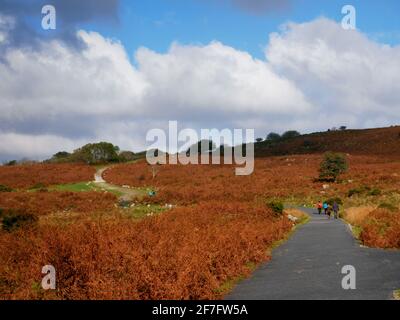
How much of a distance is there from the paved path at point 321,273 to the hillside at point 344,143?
66.8m

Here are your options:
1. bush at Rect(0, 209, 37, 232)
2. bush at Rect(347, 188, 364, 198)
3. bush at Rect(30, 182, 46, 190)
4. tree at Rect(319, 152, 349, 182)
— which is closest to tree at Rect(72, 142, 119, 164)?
bush at Rect(30, 182, 46, 190)

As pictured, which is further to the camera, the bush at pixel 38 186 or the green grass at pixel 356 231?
the bush at pixel 38 186

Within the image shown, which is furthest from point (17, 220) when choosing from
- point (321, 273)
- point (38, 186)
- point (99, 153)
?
point (99, 153)

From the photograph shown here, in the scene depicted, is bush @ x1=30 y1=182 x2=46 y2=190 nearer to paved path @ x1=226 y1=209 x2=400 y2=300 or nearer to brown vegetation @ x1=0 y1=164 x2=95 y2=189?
brown vegetation @ x1=0 y1=164 x2=95 y2=189

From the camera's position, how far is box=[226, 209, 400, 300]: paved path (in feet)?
33.4

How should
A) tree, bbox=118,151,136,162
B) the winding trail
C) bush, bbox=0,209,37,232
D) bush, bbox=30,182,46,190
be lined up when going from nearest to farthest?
bush, bbox=0,209,37,232
the winding trail
bush, bbox=30,182,46,190
tree, bbox=118,151,136,162

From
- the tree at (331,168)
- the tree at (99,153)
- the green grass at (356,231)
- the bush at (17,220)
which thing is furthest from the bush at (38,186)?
the tree at (99,153)

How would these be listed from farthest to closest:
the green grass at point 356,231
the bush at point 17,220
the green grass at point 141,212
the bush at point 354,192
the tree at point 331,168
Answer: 1. the tree at point 331,168
2. the bush at point 354,192
3. the green grass at point 141,212
4. the bush at point 17,220
5. the green grass at point 356,231

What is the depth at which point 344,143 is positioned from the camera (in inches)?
3890

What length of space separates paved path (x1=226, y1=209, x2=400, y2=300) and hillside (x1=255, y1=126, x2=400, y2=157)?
6675 centimetres

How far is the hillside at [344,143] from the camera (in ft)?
287

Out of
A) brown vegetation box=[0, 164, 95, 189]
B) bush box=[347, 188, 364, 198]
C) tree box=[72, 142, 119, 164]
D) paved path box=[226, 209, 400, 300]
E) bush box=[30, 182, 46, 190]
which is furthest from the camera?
tree box=[72, 142, 119, 164]

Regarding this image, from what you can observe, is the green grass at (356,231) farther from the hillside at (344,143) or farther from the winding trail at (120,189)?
the hillside at (344,143)

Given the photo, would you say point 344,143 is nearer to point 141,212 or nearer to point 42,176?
point 42,176
